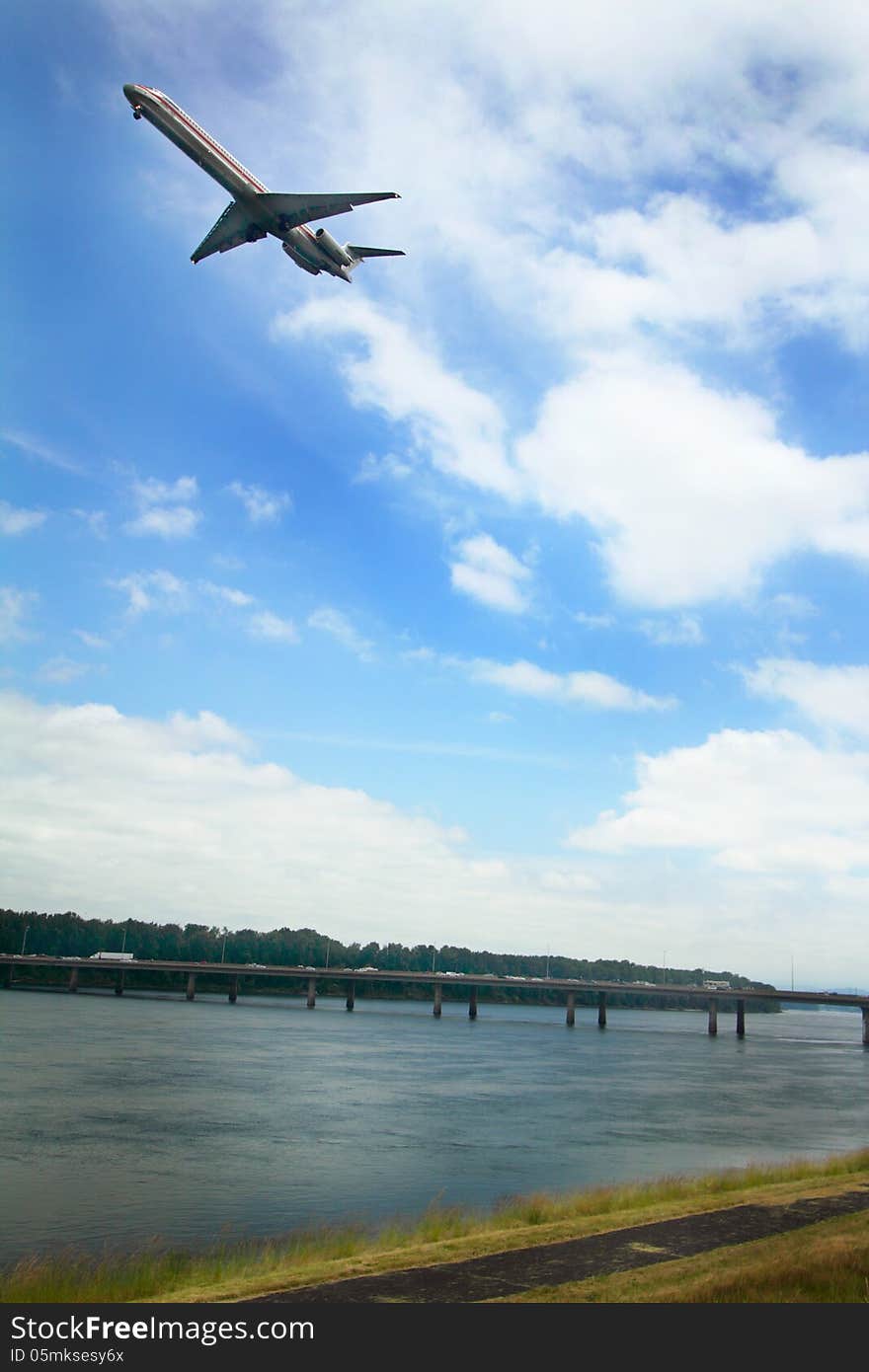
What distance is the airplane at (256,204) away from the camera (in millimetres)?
61688

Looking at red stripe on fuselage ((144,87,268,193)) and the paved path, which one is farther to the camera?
red stripe on fuselage ((144,87,268,193))

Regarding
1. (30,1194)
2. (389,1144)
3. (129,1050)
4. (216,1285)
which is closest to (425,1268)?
(216,1285)

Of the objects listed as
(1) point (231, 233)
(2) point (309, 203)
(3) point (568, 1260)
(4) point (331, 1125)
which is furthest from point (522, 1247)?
(1) point (231, 233)

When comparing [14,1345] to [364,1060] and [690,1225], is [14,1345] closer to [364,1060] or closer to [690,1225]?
[690,1225]

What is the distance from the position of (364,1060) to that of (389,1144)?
169ft

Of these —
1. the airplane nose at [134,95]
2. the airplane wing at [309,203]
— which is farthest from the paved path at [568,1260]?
the airplane nose at [134,95]

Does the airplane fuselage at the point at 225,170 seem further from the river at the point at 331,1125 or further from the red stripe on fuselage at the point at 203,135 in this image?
the river at the point at 331,1125

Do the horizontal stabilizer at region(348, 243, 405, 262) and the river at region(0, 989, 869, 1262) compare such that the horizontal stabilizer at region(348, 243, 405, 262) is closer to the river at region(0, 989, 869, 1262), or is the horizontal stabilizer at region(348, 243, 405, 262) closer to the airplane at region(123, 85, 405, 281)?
the airplane at region(123, 85, 405, 281)

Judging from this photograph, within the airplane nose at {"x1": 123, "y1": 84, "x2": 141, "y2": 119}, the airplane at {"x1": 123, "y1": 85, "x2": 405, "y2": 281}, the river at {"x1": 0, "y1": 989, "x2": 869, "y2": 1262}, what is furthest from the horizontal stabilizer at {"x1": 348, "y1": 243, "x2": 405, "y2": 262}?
the river at {"x1": 0, "y1": 989, "x2": 869, "y2": 1262}

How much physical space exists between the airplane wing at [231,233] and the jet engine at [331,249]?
4.09 m

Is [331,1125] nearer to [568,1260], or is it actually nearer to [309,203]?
[568,1260]

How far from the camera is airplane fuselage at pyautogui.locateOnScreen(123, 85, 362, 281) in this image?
61.5 metres

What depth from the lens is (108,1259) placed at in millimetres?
26578

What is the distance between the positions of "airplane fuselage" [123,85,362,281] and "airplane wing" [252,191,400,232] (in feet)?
1.13
